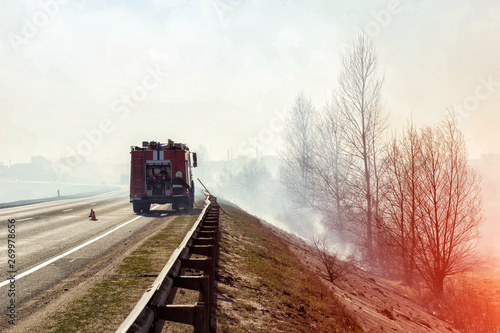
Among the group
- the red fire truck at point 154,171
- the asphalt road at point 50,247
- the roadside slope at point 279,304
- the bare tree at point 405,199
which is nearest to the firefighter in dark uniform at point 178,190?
the red fire truck at point 154,171

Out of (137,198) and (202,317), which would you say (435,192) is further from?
(202,317)

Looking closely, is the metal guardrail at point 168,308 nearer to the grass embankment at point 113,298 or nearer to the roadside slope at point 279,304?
the roadside slope at point 279,304

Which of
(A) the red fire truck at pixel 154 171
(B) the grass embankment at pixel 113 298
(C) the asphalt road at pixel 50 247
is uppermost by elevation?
(A) the red fire truck at pixel 154 171

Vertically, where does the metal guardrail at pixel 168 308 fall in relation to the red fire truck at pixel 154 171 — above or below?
below

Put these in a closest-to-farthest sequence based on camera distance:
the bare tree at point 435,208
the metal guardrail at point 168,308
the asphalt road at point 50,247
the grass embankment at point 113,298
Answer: the metal guardrail at point 168,308, the grass embankment at point 113,298, the asphalt road at point 50,247, the bare tree at point 435,208

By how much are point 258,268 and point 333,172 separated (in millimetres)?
21024

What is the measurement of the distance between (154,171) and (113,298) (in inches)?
498

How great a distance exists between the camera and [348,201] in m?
26.0

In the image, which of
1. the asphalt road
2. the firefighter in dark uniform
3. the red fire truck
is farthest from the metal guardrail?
the red fire truck

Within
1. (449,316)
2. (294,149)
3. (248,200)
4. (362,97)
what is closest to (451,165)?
(449,316)

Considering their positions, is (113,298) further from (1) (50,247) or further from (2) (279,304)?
(1) (50,247)

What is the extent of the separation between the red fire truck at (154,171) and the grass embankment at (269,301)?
27.6 feet

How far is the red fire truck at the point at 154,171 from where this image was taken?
1622 centimetres

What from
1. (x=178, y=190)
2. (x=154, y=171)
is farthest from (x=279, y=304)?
(x=154, y=171)
